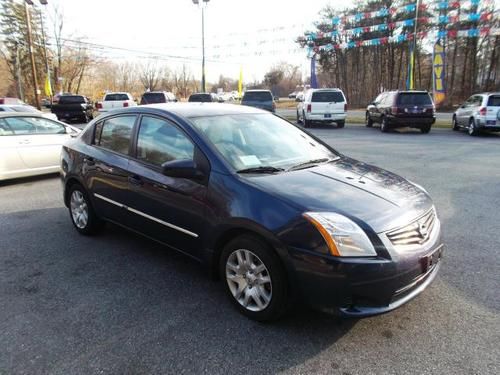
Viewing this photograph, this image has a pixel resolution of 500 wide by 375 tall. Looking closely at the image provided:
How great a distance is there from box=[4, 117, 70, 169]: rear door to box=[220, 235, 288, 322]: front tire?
6.62 metres

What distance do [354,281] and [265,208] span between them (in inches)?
→ 30.3

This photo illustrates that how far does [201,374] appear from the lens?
7.98ft

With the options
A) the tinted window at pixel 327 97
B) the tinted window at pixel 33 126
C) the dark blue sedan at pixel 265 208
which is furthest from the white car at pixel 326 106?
the dark blue sedan at pixel 265 208

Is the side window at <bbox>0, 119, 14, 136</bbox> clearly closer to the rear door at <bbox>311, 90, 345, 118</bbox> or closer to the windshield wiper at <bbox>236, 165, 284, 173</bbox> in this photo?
the windshield wiper at <bbox>236, 165, 284, 173</bbox>

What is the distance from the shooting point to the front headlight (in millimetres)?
A: 2557

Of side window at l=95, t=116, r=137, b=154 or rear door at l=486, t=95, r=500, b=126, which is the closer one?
side window at l=95, t=116, r=137, b=154

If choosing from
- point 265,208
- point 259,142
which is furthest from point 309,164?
point 265,208

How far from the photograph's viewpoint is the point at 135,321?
3010mm

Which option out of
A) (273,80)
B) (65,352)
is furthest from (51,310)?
(273,80)

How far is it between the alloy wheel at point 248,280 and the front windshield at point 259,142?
0.73m

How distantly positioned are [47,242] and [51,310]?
173 centimetres

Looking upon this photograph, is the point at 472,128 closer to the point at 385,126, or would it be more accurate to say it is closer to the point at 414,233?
the point at 385,126

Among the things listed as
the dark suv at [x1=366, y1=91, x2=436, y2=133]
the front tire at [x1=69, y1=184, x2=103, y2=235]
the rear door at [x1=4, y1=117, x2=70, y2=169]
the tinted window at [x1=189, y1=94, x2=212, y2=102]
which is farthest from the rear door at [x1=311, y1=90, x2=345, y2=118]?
the front tire at [x1=69, y1=184, x2=103, y2=235]

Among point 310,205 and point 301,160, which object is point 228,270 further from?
point 301,160
